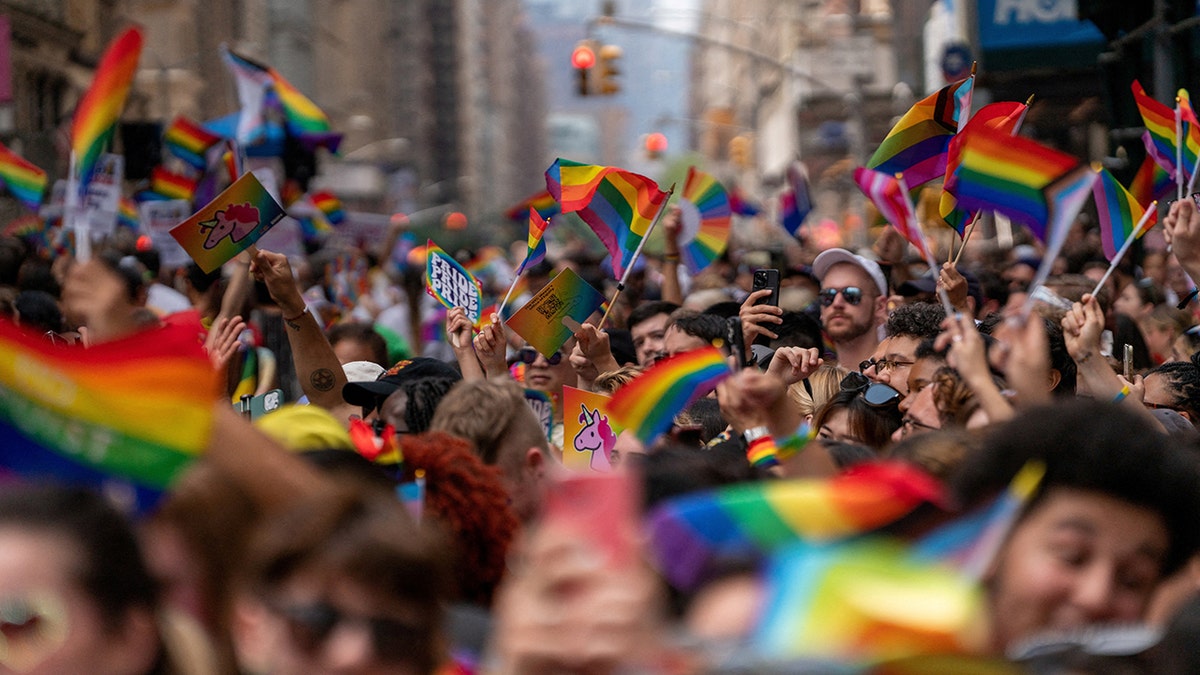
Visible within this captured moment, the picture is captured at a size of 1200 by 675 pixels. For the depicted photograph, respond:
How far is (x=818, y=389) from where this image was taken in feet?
21.1

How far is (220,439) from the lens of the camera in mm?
2791

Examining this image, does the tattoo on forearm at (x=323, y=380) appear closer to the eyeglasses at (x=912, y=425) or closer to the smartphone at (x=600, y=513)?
the eyeglasses at (x=912, y=425)

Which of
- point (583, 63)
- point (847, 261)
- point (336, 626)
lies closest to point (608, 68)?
point (583, 63)

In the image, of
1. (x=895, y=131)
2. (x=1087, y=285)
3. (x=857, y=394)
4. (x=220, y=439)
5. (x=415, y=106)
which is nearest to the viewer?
(x=220, y=439)

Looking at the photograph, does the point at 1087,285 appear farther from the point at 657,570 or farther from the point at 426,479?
the point at 657,570

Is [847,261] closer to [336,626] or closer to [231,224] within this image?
[231,224]

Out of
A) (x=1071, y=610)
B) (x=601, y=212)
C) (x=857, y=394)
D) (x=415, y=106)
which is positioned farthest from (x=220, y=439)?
(x=415, y=106)

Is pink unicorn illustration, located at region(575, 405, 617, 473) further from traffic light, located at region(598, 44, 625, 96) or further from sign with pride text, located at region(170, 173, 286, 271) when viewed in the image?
traffic light, located at region(598, 44, 625, 96)

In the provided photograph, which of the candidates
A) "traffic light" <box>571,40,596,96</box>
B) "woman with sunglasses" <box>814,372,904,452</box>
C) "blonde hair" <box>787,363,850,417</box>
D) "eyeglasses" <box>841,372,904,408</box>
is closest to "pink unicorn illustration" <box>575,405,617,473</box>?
"woman with sunglasses" <box>814,372,904,452</box>

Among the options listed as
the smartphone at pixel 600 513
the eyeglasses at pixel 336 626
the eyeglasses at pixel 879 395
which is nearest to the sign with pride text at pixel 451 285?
the eyeglasses at pixel 879 395

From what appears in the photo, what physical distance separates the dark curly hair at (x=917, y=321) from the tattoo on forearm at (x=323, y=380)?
2.15 m

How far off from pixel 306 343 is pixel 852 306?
2.46 metres

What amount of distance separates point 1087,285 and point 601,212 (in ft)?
7.77

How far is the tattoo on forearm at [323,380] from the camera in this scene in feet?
20.2
